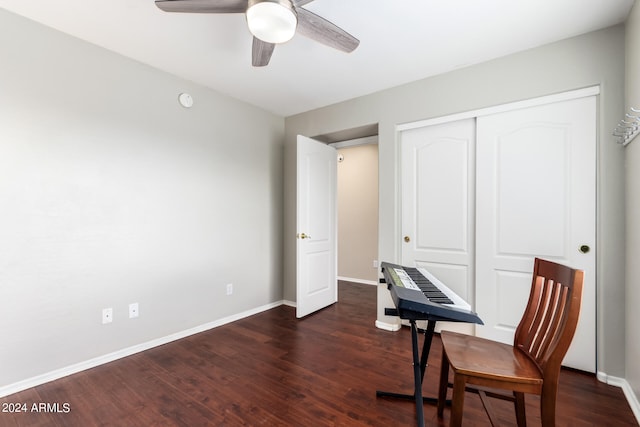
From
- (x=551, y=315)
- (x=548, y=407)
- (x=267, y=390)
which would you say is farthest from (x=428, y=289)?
(x=267, y=390)

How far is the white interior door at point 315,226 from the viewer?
3414 millimetres

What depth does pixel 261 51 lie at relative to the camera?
1949 mm

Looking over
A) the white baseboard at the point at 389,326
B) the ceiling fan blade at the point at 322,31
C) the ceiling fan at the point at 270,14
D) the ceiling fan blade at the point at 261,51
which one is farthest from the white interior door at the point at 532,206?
the ceiling fan blade at the point at 261,51

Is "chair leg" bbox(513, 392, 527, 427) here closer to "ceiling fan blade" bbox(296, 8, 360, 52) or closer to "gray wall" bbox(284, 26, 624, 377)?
"gray wall" bbox(284, 26, 624, 377)

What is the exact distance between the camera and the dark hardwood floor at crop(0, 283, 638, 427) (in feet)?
5.66

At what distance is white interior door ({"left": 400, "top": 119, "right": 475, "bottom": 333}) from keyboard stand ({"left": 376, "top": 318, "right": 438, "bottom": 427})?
113cm

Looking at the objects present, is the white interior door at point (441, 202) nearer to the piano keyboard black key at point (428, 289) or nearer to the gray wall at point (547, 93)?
A: the gray wall at point (547, 93)

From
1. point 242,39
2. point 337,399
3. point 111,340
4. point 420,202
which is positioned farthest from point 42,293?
point 420,202

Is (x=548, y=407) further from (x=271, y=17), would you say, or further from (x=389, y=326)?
(x=271, y=17)

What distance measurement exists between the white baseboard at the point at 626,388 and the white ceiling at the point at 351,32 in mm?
2498

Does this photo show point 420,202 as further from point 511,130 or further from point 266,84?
point 266,84

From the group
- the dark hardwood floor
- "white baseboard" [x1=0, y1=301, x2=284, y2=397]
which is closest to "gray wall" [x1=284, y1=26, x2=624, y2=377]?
the dark hardwood floor

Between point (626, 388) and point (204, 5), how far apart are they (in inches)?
139

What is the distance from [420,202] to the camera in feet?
9.75
